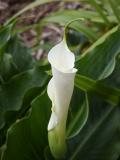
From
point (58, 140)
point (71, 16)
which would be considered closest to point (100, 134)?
point (58, 140)

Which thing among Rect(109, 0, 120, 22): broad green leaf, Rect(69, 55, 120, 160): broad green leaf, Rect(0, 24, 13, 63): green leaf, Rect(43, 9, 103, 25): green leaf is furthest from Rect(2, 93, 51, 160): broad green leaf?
Rect(43, 9, 103, 25): green leaf

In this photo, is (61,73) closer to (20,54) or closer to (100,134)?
(100,134)

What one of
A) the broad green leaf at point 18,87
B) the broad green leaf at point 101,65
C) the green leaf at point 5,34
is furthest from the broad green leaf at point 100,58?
the green leaf at point 5,34

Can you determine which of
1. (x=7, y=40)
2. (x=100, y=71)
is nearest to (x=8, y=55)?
(x=7, y=40)

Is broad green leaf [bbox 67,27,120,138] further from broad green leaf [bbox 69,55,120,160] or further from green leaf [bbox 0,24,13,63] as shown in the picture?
green leaf [bbox 0,24,13,63]

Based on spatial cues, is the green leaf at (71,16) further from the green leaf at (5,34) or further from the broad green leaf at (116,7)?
the green leaf at (5,34)
